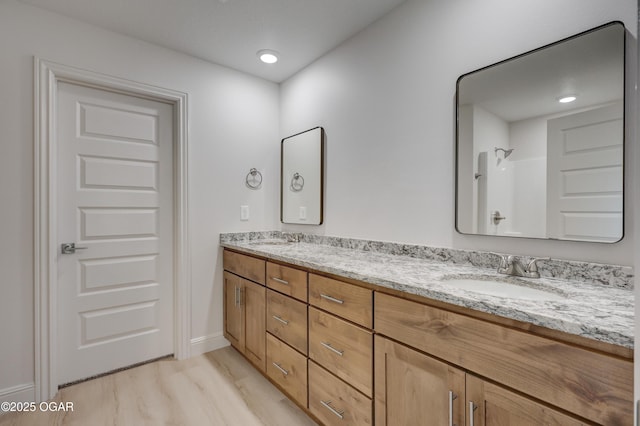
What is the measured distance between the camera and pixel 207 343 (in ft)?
8.18

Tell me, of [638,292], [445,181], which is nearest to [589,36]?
[445,181]

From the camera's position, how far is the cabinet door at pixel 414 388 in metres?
1.00

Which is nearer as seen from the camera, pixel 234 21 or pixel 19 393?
pixel 19 393

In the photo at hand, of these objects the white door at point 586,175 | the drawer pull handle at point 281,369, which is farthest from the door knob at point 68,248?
the white door at point 586,175

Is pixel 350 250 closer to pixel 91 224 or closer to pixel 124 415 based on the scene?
pixel 124 415

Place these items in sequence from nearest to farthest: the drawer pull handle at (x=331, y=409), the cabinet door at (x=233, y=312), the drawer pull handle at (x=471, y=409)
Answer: the drawer pull handle at (x=471, y=409)
the drawer pull handle at (x=331, y=409)
the cabinet door at (x=233, y=312)

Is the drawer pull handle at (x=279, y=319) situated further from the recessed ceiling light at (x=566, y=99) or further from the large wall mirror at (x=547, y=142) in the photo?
the recessed ceiling light at (x=566, y=99)

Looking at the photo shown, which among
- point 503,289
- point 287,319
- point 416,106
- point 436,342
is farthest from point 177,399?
point 416,106

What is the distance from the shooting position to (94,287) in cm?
212

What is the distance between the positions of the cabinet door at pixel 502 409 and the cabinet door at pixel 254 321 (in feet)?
4.32

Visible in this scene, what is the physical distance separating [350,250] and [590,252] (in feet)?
4.08

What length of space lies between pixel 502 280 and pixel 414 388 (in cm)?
57

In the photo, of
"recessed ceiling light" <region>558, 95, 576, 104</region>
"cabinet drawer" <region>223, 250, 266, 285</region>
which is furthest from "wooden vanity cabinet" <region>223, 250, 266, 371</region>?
"recessed ceiling light" <region>558, 95, 576, 104</region>

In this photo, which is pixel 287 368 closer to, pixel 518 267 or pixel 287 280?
pixel 287 280
